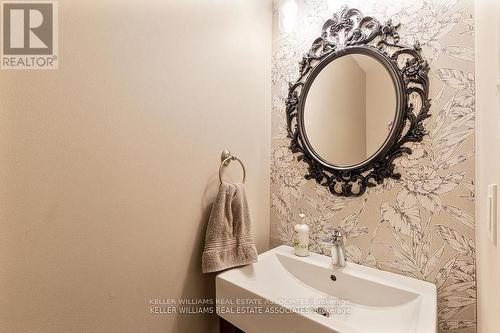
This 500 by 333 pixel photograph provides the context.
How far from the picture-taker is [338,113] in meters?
1.22

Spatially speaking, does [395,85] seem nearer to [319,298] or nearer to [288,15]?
[288,15]

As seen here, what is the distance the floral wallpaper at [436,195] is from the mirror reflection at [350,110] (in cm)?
14

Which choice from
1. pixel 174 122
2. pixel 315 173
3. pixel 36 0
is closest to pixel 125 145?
pixel 174 122

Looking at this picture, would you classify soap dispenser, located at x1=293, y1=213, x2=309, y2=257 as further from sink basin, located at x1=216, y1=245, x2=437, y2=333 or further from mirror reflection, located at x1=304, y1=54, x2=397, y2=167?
mirror reflection, located at x1=304, y1=54, x2=397, y2=167

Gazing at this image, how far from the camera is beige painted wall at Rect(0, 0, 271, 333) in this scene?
2.46 feet

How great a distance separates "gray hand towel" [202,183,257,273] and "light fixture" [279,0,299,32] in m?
0.91

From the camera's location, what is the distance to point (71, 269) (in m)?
0.82

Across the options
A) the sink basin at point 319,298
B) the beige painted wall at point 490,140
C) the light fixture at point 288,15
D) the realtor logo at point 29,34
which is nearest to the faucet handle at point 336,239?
the sink basin at point 319,298

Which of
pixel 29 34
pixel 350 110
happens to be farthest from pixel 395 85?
pixel 29 34

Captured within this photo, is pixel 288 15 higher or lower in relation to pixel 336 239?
higher

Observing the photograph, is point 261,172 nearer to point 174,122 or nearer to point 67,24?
point 174,122

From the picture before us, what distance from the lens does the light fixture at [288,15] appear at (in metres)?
1.40

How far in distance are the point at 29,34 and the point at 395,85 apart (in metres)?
1.27

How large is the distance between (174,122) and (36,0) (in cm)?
54
